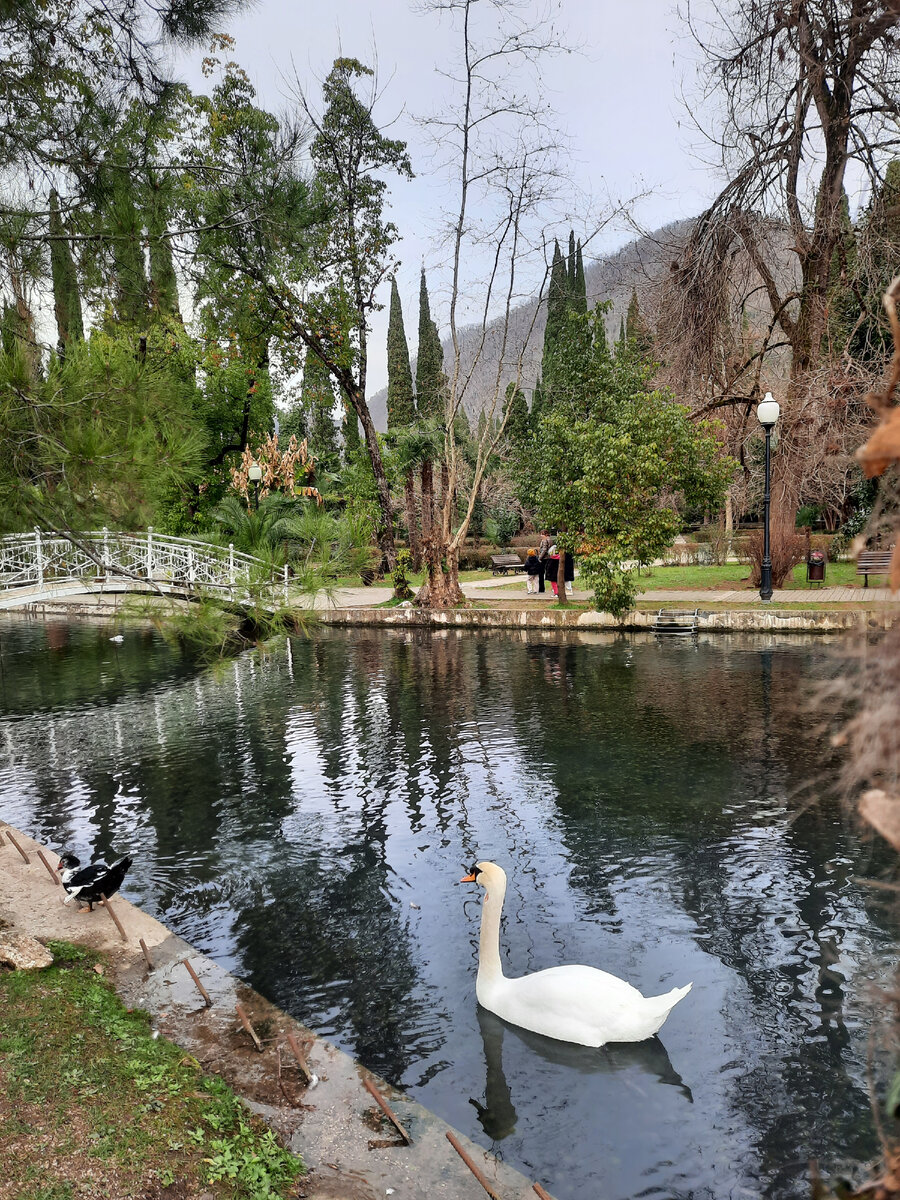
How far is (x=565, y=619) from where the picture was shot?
1758 centimetres

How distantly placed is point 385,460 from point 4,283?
2155cm

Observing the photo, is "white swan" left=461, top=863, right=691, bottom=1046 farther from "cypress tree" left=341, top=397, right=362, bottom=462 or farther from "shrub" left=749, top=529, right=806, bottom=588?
"cypress tree" left=341, top=397, right=362, bottom=462

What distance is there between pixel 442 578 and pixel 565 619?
356 cm

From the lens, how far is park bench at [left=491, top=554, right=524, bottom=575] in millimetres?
29438

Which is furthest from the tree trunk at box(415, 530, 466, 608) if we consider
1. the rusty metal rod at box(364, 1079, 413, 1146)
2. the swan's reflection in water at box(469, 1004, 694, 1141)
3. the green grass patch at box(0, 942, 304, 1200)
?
the rusty metal rod at box(364, 1079, 413, 1146)

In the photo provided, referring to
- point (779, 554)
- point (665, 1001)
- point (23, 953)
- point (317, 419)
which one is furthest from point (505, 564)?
point (665, 1001)

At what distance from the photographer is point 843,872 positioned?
254 inches

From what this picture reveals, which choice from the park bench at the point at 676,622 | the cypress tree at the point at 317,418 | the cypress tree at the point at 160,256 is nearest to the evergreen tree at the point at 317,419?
the cypress tree at the point at 317,418

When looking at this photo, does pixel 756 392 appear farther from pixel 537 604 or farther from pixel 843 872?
pixel 843 872

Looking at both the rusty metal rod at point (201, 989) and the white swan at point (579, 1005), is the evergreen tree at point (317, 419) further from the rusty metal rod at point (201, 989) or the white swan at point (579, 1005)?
the white swan at point (579, 1005)

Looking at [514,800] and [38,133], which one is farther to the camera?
[514,800]

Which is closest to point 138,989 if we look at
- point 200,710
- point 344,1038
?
point 344,1038

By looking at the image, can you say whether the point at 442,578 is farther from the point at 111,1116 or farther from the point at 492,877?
the point at 111,1116

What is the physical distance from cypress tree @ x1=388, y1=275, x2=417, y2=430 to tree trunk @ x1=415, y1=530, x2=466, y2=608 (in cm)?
2179
